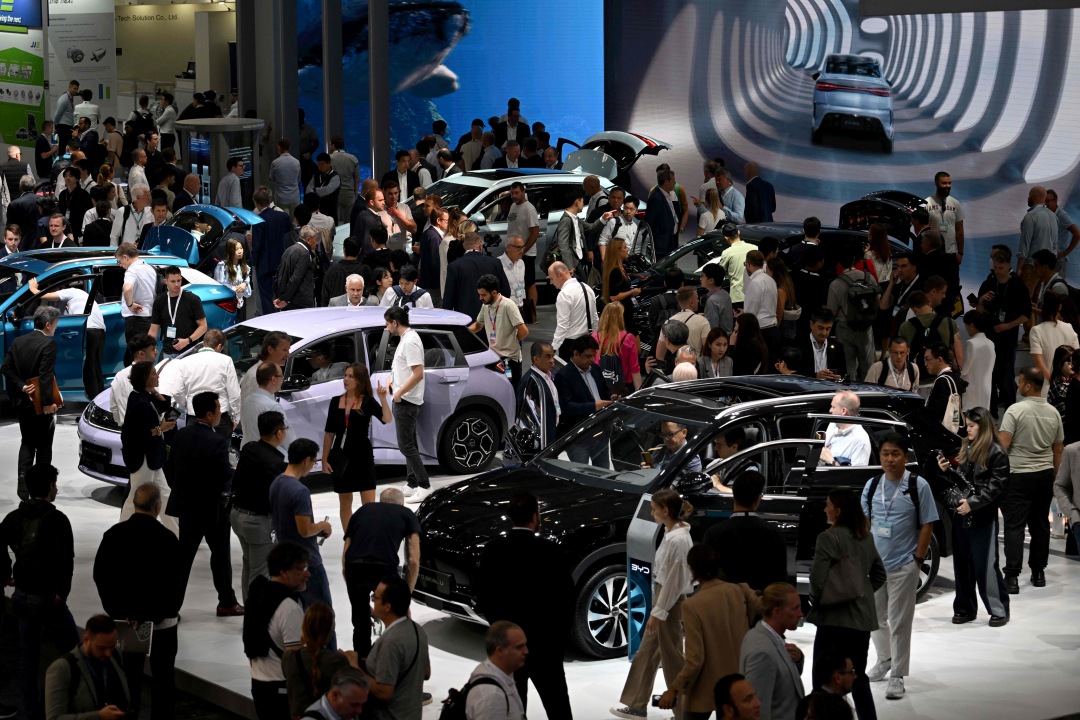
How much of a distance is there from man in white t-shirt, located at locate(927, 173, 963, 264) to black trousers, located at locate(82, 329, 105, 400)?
11.0 meters

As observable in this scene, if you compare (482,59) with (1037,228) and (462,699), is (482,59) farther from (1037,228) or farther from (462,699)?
(462,699)

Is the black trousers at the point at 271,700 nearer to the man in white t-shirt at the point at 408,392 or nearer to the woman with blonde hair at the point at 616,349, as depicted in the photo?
the man in white t-shirt at the point at 408,392

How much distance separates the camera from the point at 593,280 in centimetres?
1767

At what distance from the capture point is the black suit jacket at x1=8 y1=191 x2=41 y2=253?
1895 cm

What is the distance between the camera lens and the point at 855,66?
2175cm

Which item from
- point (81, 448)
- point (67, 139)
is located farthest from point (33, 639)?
point (67, 139)

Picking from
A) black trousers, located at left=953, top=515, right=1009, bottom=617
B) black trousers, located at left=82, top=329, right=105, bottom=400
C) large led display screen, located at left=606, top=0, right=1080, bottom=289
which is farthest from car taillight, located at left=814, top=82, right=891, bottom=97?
black trousers, located at left=953, top=515, right=1009, bottom=617

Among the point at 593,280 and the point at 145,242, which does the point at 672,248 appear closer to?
the point at 593,280

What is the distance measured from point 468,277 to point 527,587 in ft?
24.9

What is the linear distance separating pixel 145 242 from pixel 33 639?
1058cm

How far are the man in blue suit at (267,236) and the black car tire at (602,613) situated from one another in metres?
9.41

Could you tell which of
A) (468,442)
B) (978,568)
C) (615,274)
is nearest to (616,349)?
(468,442)

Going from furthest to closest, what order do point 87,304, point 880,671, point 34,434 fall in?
point 87,304 → point 34,434 → point 880,671

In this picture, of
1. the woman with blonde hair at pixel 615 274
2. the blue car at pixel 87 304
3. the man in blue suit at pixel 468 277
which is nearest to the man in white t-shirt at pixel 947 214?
the woman with blonde hair at pixel 615 274
